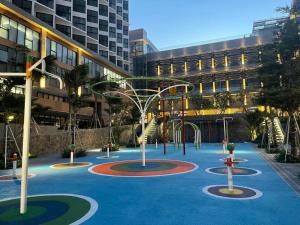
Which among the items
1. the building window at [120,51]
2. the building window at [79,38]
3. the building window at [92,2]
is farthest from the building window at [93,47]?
the building window at [120,51]

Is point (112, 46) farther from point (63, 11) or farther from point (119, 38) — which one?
point (63, 11)

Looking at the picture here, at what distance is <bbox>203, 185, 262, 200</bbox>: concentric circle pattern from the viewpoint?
8.98 meters

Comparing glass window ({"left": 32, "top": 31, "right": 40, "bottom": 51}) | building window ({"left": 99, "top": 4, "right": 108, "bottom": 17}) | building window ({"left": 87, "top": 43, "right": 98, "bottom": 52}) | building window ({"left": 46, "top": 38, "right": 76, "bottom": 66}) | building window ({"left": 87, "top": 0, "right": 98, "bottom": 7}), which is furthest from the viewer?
building window ({"left": 99, "top": 4, "right": 108, "bottom": 17})

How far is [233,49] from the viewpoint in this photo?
63469 millimetres

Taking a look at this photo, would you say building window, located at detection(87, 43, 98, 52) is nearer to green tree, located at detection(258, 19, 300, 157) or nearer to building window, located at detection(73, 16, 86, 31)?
building window, located at detection(73, 16, 86, 31)

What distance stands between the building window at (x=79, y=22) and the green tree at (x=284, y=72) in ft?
133

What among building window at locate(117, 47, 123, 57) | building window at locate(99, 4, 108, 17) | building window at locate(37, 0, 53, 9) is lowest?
building window at locate(117, 47, 123, 57)

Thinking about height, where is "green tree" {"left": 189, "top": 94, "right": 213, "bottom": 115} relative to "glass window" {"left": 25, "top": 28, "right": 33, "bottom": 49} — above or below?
below

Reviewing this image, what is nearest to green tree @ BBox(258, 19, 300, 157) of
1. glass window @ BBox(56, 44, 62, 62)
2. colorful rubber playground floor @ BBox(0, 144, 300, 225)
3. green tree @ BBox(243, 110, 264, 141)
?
colorful rubber playground floor @ BBox(0, 144, 300, 225)

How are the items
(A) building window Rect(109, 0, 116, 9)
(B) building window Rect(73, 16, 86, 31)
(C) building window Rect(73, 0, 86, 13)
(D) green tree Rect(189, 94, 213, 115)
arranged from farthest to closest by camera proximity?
(A) building window Rect(109, 0, 116, 9), (D) green tree Rect(189, 94, 213, 115), (C) building window Rect(73, 0, 86, 13), (B) building window Rect(73, 16, 86, 31)

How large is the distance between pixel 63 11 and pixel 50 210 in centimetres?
4682

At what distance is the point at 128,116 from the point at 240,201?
1458 inches

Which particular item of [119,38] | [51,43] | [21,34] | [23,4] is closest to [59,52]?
[51,43]

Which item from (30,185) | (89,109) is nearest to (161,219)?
(30,185)
